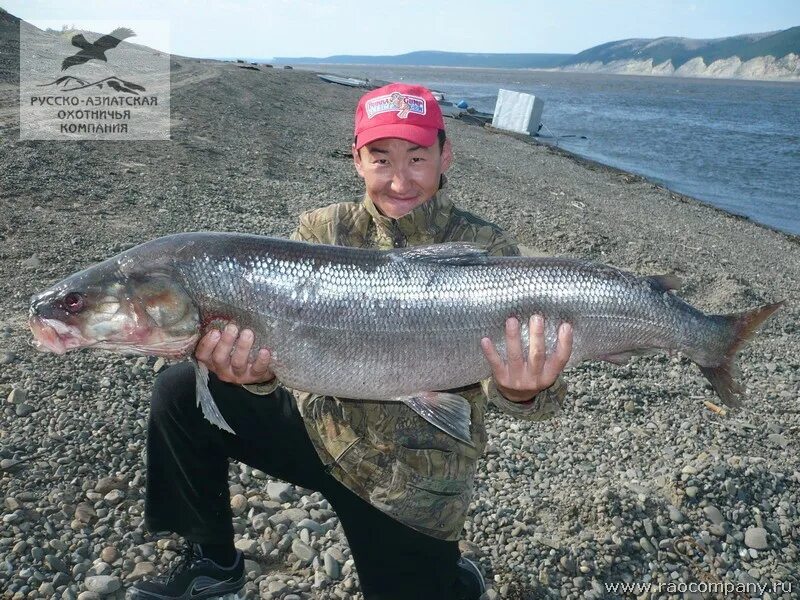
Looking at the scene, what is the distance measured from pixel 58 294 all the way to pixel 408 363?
6.57ft

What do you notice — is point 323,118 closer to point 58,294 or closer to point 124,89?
point 124,89

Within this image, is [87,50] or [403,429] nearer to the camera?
[403,429]

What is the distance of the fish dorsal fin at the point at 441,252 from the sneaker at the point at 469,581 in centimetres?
191

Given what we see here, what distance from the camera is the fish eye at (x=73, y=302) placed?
11.3 ft

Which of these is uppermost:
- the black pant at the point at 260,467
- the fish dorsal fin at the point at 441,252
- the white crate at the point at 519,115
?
the white crate at the point at 519,115

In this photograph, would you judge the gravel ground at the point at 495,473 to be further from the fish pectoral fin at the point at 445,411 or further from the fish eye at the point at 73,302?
the fish eye at the point at 73,302

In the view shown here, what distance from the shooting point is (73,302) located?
3.46 metres

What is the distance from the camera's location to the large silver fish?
3516 mm

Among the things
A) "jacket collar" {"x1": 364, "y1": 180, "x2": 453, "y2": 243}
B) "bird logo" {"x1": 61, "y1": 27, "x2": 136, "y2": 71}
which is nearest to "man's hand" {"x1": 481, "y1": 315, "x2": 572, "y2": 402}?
"jacket collar" {"x1": 364, "y1": 180, "x2": 453, "y2": 243}

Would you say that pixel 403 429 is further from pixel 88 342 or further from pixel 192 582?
pixel 88 342

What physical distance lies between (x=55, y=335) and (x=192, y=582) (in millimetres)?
1721

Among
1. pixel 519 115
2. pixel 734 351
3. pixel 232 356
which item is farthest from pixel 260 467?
pixel 519 115

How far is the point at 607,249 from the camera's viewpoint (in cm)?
1271

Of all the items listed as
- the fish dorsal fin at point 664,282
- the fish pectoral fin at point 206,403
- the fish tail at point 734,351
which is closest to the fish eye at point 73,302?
the fish pectoral fin at point 206,403
